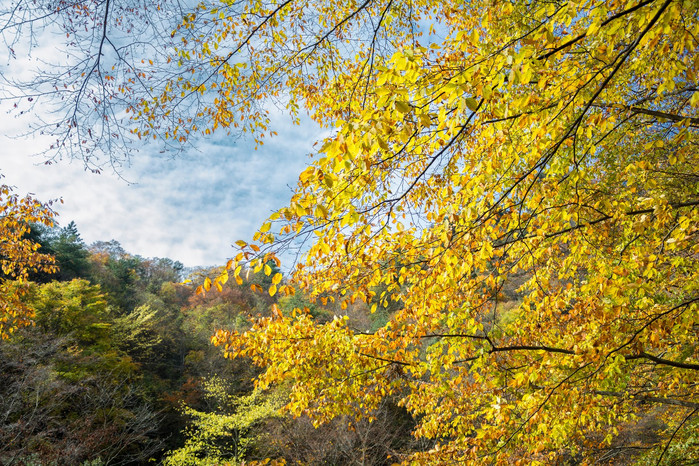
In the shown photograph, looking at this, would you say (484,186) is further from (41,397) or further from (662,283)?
(41,397)

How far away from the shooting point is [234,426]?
1212 centimetres

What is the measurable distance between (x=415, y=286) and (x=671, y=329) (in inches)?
86.4

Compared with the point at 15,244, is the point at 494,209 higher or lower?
lower

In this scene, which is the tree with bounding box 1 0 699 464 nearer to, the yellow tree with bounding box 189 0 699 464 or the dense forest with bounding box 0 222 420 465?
the yellow tree with bounding box 189 0 699 464

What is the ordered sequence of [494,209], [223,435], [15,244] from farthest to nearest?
1. [223,435]
2. [15,244]
3. [494,209]

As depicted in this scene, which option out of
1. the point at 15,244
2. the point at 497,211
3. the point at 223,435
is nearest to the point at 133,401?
the point at 223,435

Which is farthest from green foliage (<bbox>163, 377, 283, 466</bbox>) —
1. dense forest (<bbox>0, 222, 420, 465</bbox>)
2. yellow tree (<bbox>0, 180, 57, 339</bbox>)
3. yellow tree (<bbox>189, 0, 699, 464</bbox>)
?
yellow tree (<bbox>189, 0, 699, 464</bbox>)

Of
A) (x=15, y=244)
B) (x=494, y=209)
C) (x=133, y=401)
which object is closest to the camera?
(x=494, y=209)

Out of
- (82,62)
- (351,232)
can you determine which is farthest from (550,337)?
(82,62)

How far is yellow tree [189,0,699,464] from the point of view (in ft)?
6.30

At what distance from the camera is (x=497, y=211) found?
9.34 ft

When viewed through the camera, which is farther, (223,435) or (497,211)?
(223,435)

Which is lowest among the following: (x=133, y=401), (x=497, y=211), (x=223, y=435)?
(x=223, y=435)

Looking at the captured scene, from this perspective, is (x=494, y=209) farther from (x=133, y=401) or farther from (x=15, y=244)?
(x=133, y=401)
